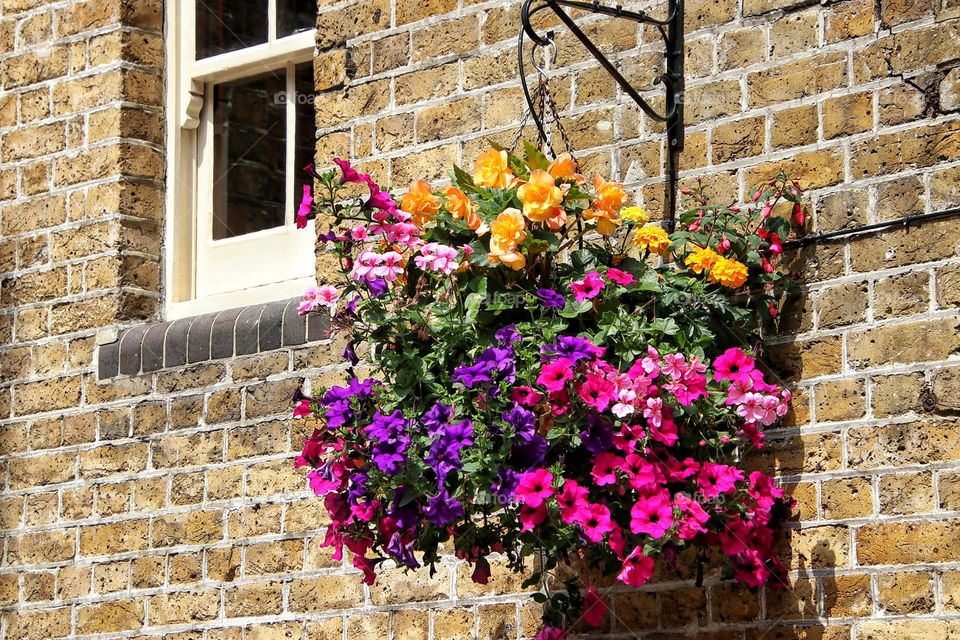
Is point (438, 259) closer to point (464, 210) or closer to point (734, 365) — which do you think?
point (464, 210)

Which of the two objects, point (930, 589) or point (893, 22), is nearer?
point (930, 589)

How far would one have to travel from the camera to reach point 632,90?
15.2ft

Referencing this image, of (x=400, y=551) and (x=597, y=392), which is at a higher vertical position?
(x=597, y=392)

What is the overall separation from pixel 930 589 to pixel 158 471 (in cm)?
262

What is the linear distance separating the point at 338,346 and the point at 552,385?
1.49 meters

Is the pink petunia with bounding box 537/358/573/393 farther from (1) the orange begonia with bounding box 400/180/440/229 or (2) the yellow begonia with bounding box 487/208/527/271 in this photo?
(1) the orange begonia with bounding box 400/180/440/229

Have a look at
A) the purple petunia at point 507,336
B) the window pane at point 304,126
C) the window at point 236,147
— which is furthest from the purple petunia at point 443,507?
the window pane at point 304,126

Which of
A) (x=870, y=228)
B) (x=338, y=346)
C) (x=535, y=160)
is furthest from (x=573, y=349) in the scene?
(x=338, y=346)

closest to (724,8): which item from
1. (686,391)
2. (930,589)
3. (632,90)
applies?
(632,90)

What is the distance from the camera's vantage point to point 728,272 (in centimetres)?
430

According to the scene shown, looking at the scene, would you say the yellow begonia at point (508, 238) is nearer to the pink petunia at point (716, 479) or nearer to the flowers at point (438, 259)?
the flowers at point (438, 259)

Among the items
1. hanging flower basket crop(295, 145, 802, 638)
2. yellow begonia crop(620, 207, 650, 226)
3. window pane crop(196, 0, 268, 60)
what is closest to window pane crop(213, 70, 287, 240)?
window pane crop(196, 0, 268, 60)

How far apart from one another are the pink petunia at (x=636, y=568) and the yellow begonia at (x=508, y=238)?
0.75 metres

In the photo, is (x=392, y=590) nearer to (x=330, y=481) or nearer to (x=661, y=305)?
(x=330, y=481)
